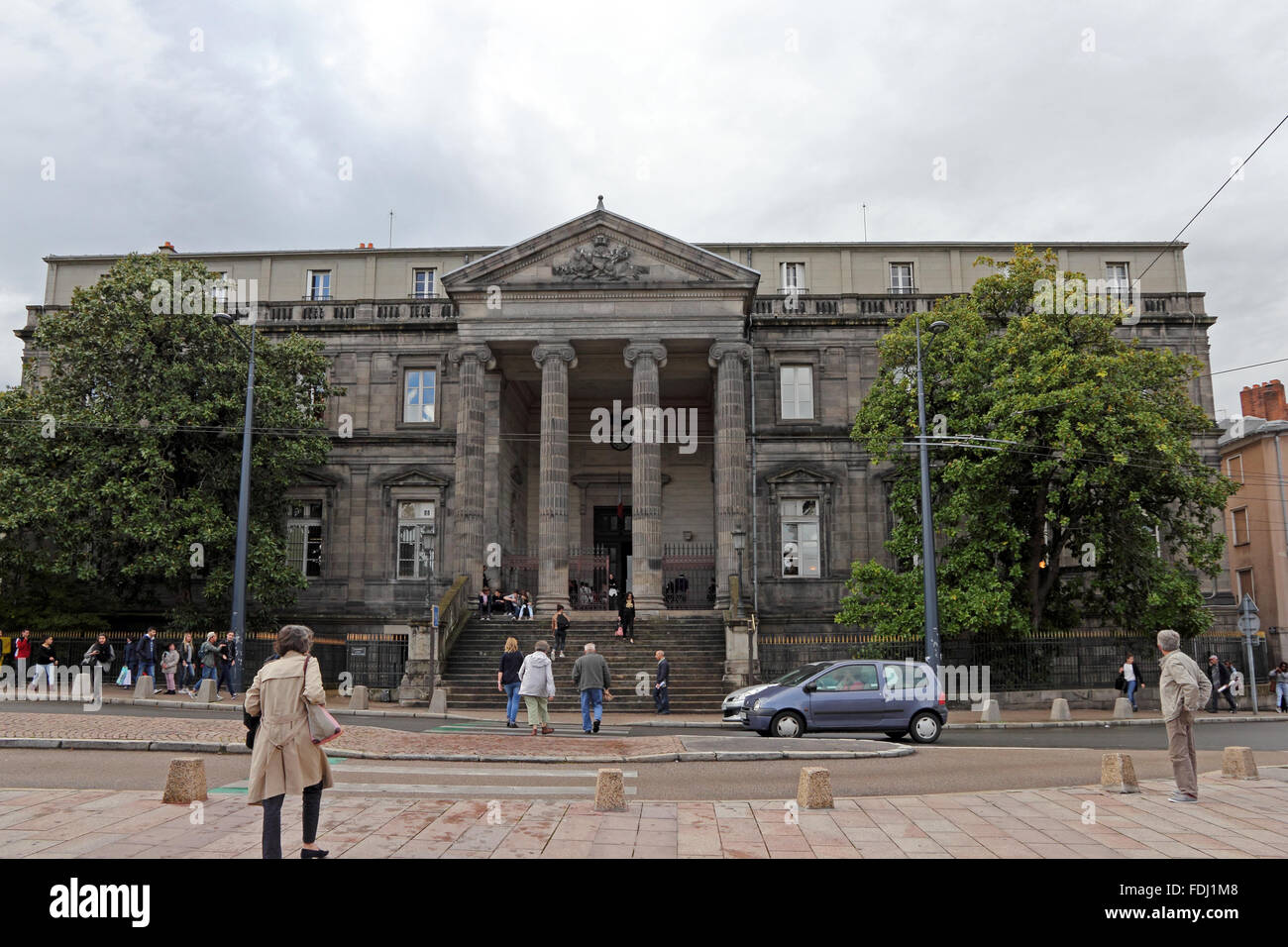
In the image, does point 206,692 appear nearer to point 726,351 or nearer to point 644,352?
point 644,352

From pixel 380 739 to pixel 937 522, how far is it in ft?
58.2

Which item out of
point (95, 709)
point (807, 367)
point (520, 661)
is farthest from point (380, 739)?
point (807, 367)

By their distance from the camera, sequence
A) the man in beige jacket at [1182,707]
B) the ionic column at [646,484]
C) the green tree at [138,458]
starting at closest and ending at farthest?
the man in beige jacket at [1182,707] → the green tree at [138,458] → the ionic column at [646,484]

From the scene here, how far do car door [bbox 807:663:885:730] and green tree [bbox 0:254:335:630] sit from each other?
1872cm

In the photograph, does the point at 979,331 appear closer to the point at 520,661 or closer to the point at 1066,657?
the point at 1066,657

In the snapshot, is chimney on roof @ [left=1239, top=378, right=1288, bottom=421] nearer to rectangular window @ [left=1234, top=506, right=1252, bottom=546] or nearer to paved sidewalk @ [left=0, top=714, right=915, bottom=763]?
rectangular window @ [left=1234, top=506, right=1252, bottom=546]

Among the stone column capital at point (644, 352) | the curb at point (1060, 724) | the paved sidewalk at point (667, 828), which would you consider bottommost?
the curb at point (1060, 724)

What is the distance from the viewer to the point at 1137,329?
3716 centimetres

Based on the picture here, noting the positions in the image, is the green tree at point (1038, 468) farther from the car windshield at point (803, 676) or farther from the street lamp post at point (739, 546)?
the car windshield at point (803, 676)

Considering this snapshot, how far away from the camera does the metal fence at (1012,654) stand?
28469 millimetres

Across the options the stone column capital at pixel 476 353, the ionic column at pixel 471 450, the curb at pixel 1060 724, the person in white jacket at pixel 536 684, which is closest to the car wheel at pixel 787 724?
the person in white jacket at pixel 536 684

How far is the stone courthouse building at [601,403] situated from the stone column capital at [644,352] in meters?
0.07

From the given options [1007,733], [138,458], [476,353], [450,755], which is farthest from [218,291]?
[1007,733]

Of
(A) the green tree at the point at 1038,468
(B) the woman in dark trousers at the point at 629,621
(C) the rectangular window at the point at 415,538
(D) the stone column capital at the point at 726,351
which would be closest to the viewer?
(A) the green tree at the point at 1038,468
